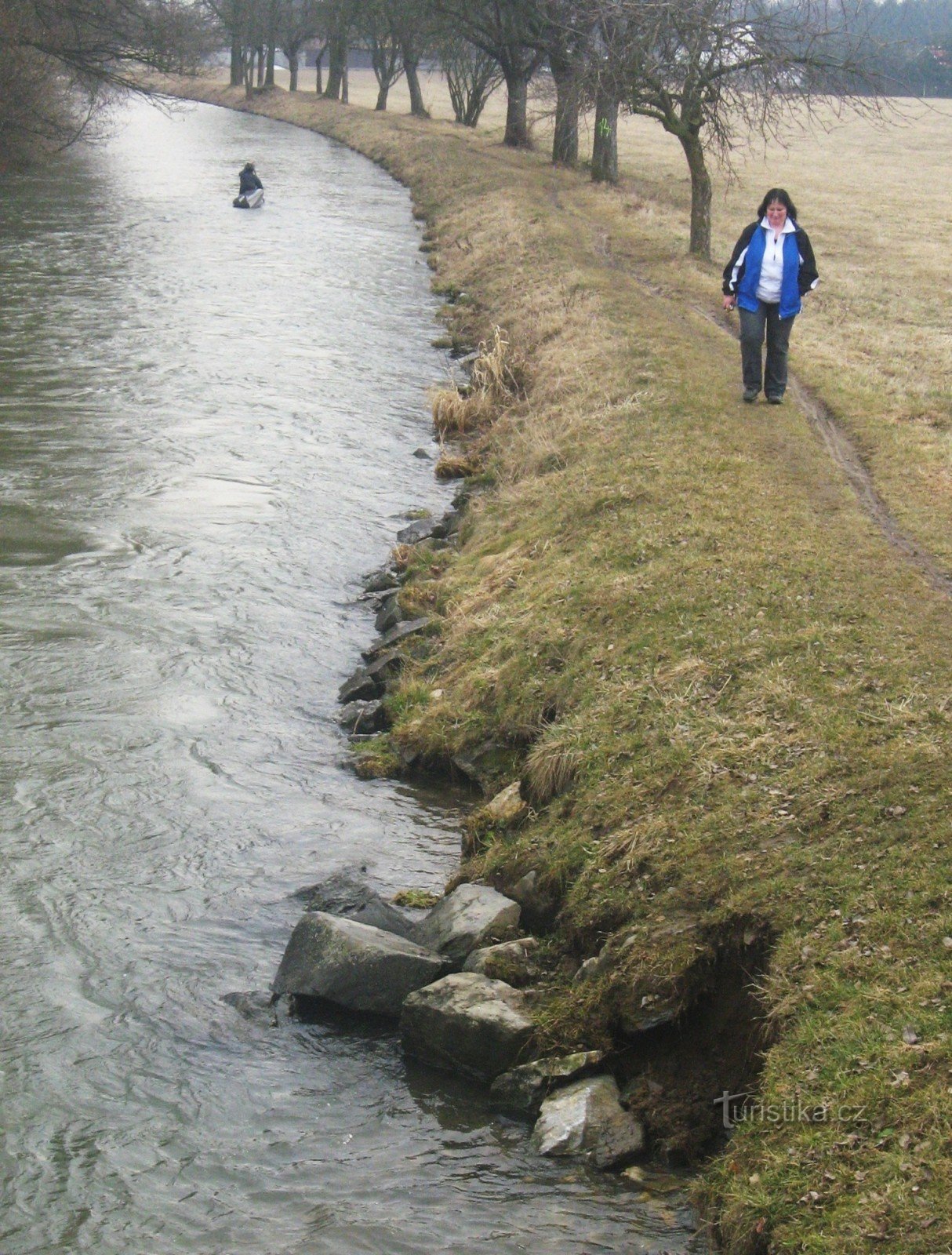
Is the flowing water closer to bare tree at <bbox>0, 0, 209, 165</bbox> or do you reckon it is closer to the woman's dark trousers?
the woman's dark trousers

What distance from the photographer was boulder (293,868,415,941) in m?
8.38

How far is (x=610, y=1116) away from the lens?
21.2 ft

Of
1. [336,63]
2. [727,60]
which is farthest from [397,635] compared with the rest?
[336,63]

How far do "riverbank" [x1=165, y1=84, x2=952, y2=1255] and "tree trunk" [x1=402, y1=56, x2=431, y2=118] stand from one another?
5426 centimetres

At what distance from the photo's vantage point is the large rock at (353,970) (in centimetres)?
756

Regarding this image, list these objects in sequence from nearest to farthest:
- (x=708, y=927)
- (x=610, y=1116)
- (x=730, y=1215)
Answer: (x=730, y=1215) < (x=610, y=1116) < (x=708, y=927)

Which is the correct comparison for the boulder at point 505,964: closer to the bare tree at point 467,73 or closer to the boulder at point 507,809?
the boulder at point 507,809

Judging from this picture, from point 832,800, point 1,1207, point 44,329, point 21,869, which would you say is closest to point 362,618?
point 21,869

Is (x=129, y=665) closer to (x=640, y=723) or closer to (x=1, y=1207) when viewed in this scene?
(x=640, y=723)

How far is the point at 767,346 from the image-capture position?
574 inches

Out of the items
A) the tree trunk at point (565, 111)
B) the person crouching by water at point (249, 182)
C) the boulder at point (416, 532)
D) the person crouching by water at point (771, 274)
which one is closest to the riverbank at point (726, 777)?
the boulder at point (416, 532)

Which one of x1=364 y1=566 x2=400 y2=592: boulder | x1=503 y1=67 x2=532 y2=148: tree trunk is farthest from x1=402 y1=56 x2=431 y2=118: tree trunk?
x1=364 y1=566 x2=400 y2=592: boulder

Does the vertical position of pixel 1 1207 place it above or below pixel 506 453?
below

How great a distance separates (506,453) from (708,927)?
35.1 ft
